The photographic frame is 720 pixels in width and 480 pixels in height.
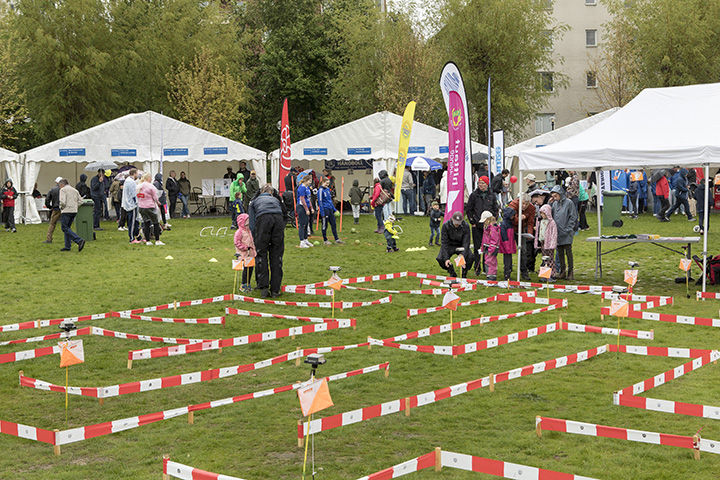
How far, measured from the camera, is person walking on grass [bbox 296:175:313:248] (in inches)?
728

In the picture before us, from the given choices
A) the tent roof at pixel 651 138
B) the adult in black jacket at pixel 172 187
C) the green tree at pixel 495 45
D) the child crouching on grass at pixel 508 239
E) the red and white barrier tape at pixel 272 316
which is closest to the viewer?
the red and white barrier tape at pixel 272 316

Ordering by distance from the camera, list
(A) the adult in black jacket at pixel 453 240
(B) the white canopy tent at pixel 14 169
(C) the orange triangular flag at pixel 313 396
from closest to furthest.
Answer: (C) the orange triangular flag at pixel 313 396, (A) the adult in black jacket at pixel 453 240, (B) the white canopy tent at pixel 14 169

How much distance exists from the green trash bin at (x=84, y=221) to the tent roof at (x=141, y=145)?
27.8ft

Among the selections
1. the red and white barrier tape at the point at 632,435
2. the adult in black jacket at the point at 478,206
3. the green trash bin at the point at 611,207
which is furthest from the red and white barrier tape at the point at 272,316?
the green trash bin at the point at 611,207

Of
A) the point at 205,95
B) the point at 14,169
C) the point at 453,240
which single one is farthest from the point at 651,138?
the point at 205,95

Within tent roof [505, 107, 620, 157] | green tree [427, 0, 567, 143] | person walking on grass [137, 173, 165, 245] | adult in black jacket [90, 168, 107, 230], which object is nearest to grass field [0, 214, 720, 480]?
person walking on grass [137, 173, 165, 245]

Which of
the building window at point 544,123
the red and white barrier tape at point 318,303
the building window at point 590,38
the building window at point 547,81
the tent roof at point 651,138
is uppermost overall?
the building window at point 590,38

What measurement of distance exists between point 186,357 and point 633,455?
16.3 ft

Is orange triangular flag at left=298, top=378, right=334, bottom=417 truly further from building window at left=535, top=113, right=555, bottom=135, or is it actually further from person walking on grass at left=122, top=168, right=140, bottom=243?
building window at left=535, top=113, right=555, bottom=135

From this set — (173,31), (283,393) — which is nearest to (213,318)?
(283,393)

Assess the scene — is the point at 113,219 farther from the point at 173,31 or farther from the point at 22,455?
the point at 22,455

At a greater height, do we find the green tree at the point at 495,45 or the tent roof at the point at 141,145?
the green tree at the point at 495,45

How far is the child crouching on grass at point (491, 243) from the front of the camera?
13.7 metres

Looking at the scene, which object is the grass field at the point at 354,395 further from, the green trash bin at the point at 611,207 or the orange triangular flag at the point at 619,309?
the green trash bin at the point at 611,207
